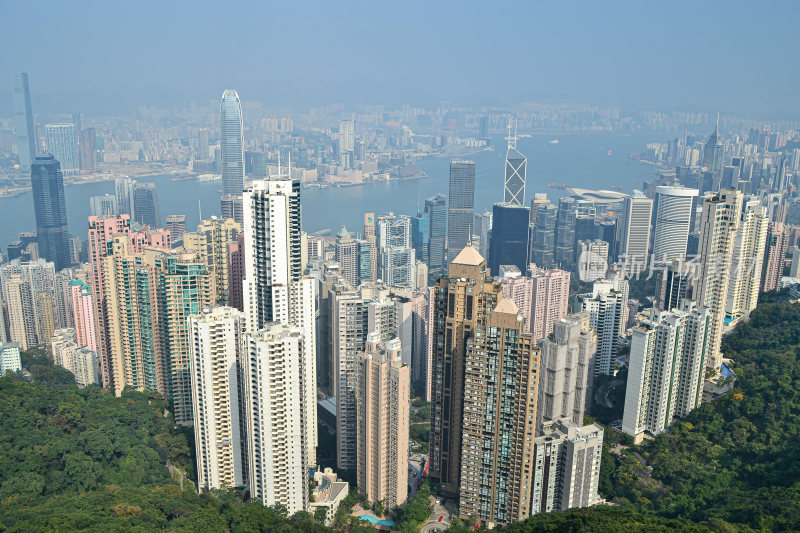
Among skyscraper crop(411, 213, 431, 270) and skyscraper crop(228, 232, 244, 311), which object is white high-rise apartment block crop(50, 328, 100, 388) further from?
skyscraper crop(411, 213, 431, 270)

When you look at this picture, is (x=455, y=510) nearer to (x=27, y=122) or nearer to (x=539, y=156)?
(x=27, y=122)

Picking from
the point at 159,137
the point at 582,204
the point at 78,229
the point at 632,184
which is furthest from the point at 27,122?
the point at 632,184

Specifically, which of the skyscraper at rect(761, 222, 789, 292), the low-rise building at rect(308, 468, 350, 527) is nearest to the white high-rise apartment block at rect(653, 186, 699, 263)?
the skyscraper at rect(761, 222, 789, 292)

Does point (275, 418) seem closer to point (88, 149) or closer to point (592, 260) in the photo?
point (592, 260)

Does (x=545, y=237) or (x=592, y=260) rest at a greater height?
(x=545, y=237)

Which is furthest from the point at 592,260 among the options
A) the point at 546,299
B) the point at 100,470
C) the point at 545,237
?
the point at 100,470

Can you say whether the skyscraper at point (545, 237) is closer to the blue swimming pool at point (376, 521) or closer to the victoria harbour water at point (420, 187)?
the victoria harbour water at point (420, 187)
